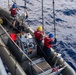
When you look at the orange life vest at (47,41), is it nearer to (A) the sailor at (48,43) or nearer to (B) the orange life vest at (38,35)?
(A) the sailor at (48,43)

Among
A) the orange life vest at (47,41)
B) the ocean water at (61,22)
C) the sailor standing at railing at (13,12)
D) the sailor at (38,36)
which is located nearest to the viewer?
the orange life vest at (47,41)

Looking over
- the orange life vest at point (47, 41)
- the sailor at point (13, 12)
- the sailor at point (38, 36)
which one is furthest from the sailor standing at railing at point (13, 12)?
the orange life vest at point (47, 41)

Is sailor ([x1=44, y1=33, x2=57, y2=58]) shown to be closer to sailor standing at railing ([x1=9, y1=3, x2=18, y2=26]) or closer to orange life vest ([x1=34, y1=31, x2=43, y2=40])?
orange life vest ([x1=34, y1=31, x2=43, y2=40])

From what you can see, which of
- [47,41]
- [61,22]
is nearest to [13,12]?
[47,41]

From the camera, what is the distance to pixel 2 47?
46.4 ft

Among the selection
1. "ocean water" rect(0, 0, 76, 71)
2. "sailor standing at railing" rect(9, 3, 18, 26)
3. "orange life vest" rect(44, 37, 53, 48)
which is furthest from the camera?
"ocean water" rect(0, 0, 76, 71)

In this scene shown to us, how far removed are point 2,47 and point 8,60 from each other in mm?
1131

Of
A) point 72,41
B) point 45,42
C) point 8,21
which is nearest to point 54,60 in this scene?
point 45,42

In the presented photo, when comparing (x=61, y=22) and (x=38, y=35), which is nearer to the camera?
(x=38, y=35)

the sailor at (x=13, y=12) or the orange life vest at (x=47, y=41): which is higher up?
the sailor at (x=13, y=12)

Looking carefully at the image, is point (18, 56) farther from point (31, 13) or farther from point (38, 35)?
point (31, 13)

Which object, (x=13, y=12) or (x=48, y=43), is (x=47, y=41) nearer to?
(x=48, y=43)

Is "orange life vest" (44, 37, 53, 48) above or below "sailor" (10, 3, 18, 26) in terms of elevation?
below

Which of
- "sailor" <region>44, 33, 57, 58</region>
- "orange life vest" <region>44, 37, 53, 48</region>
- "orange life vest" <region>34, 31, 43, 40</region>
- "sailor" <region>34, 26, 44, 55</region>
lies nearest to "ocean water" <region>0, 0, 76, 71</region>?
"sailor" <region>44, 33, 57, 58</region>
